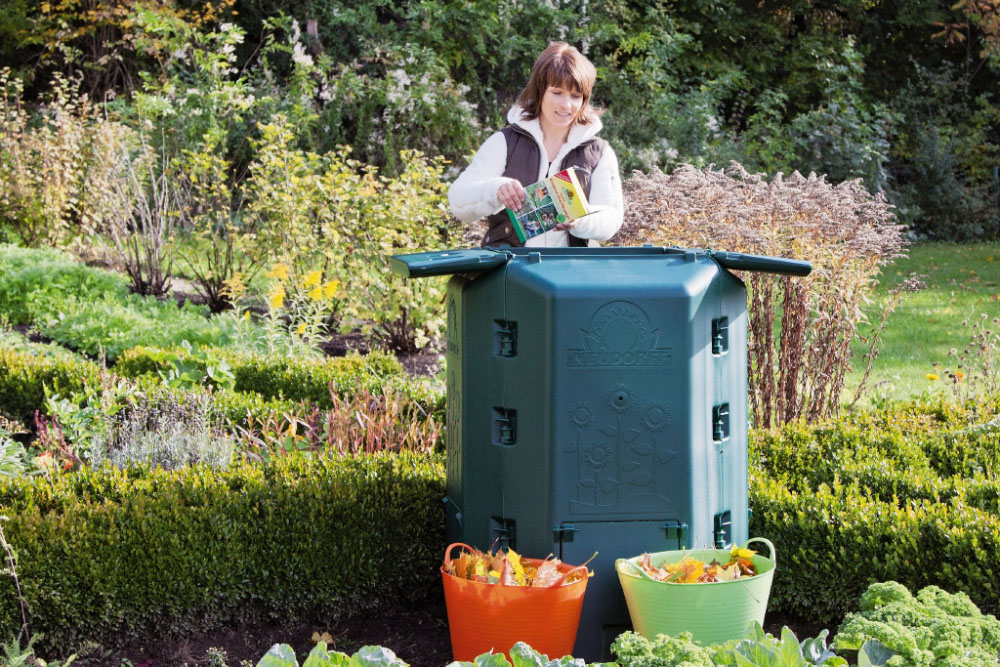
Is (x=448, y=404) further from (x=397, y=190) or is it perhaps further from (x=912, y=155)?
(x=912, y=155)

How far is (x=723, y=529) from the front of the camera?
288 cm

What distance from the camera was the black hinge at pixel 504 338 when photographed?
107 inches

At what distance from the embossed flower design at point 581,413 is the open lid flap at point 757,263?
0.56 m

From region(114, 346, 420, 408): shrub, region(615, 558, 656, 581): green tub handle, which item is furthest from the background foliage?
region(615, 558, 656, 581): green tub handle

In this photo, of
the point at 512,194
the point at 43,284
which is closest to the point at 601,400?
the point at 512,194

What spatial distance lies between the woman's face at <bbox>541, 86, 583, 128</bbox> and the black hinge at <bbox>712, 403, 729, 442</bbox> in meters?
1.10

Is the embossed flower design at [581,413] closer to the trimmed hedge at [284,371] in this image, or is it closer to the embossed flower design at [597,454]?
the embossed flower design at [597,454]

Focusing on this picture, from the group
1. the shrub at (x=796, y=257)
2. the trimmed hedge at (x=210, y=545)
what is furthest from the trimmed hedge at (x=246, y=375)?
the shrub at (x=796, y=257)

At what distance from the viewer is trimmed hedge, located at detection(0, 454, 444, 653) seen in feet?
10.0

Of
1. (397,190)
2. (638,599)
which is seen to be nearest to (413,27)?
(397,190)

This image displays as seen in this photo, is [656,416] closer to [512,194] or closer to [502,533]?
[502,533]

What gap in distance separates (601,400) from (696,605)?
1.80 ft

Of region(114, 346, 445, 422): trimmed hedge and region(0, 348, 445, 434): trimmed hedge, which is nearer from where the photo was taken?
region(0, 348, 445, 434): trimmed hedge

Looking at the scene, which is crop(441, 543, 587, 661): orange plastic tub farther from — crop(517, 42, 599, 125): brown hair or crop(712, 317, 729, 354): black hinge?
crop(517, 42, 599, 125): brown hair
